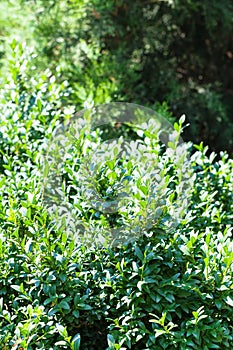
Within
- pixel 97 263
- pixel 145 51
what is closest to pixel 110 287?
pixel 97 263

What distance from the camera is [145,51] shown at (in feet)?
17.8

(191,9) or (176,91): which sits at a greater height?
(191,9)

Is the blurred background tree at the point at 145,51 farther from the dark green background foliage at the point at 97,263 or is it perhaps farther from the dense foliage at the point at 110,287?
the dense foliage at the point at 110,287

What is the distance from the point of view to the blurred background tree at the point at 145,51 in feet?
14.9

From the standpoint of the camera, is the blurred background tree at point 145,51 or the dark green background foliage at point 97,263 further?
the blurred background tree at point 145,51

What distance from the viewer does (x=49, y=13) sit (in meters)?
4.66

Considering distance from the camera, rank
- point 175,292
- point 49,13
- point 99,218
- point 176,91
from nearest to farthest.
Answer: point 175,292 → point 99,218 → point 49,13 → point 176,91

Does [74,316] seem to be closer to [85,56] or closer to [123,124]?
[123,124]

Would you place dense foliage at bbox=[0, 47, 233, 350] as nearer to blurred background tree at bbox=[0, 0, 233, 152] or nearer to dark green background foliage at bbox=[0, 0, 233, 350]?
dark green background foliage at bbox=[0, 0, 233, 350]

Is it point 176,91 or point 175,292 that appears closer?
point 175,292

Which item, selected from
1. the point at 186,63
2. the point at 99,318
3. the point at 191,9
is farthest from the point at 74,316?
the point at 186,63

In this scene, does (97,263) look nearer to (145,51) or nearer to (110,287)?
(110,287)

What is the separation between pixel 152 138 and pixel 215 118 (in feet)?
9.16

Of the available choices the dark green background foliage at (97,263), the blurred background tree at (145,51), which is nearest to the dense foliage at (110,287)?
the dark green background foliage at (97,263)
